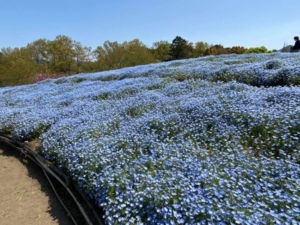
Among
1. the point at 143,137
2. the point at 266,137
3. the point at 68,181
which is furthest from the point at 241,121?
the point at 68,181

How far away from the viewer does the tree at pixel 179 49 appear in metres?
40.3

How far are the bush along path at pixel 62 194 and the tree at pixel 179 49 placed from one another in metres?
35.9

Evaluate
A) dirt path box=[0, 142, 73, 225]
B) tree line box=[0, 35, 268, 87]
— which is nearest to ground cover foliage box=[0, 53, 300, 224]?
dirt path box=[0, 142, 73, 225]

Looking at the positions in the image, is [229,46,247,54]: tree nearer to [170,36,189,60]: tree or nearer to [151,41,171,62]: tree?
[170,36,189,60]: tree

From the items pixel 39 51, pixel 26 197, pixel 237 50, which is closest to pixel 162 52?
pixel 237 50

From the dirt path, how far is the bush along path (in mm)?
22

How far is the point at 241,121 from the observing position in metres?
4.51

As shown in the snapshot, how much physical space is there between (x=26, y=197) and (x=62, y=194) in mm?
755

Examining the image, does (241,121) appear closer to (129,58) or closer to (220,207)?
(220,207)

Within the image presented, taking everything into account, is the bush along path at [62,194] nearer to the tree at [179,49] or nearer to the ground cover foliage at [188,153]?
the ground cover foliage at [188,153]

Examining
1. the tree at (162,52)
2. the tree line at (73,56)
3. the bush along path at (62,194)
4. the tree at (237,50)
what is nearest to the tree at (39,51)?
the tree line at (73,56)

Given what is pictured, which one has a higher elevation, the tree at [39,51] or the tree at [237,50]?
the tree at [39,51]

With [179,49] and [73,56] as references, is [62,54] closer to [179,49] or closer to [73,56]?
[73,56]

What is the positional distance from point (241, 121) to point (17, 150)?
592cm
